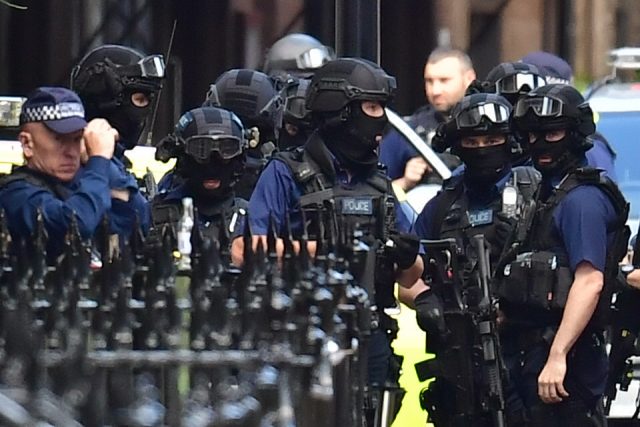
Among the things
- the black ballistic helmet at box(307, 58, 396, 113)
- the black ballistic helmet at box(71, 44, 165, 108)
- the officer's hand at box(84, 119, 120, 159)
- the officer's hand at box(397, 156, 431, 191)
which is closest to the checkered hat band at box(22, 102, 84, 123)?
the officer's hand at box(84, 119, 120, 159)

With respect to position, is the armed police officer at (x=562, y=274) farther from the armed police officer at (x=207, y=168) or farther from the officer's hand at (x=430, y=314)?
the armed police officer at (x=207, y=168)

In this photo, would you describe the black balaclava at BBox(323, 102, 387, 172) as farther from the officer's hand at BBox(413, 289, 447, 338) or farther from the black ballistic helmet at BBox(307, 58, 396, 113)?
the officer's hand at BBox(413, 289, 447, 338)

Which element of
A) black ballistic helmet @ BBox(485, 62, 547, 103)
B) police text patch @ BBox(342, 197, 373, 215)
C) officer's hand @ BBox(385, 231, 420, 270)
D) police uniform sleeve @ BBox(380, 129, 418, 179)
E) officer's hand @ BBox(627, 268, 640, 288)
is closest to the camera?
officer's hand @ BBox(385, 231, 420, 270)

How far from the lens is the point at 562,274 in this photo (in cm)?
771

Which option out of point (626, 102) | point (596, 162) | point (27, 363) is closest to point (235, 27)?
point (626, 102)

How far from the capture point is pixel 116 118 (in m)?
8.00

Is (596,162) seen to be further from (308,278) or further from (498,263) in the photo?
(308,278)

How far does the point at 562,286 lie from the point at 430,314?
491 mm

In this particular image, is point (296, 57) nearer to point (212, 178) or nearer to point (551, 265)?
point (212, 178)

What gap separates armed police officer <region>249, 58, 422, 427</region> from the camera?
7.61m

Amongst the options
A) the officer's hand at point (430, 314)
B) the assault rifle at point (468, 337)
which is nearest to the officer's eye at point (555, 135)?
the assault rifle at point (468, 337)

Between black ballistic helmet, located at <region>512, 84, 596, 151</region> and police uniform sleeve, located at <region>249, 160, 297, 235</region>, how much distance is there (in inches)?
35.7

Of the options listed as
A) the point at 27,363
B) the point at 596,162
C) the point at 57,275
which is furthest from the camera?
the point at 596,162

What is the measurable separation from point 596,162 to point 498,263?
3.78 ft
